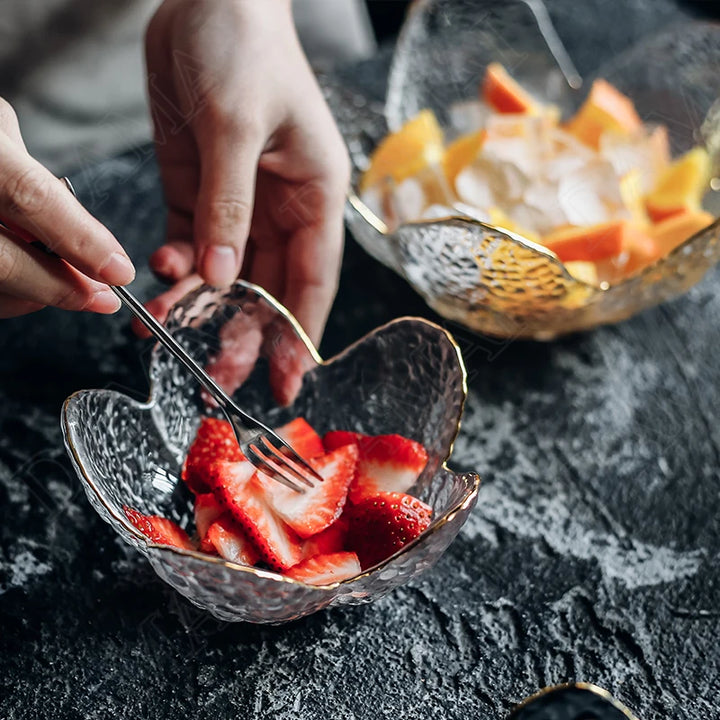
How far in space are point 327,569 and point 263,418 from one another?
20 centimetres

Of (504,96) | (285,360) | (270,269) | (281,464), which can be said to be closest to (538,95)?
(504,96)

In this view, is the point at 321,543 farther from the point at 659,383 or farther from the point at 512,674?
the point at 659,383

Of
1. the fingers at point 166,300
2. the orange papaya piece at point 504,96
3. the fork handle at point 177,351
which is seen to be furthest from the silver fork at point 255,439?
the orange papaya piece at point 504,96

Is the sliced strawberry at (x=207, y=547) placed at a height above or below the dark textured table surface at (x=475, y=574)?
above

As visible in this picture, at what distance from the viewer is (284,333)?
74cm

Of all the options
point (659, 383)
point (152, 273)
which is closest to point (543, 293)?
point (659, 383)

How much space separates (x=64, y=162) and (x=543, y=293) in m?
0.69

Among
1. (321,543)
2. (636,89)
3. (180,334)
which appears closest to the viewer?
(321,543)

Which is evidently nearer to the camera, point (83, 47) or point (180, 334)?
point (180, 334)

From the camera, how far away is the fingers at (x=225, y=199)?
71 cm

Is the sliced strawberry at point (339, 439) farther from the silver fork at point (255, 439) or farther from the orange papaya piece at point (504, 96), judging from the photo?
the orange papaya piece at point (504, 96)

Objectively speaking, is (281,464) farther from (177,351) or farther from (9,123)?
(9,123)

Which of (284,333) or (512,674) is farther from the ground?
(284,333)

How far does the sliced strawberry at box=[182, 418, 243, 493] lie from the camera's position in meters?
0.66
